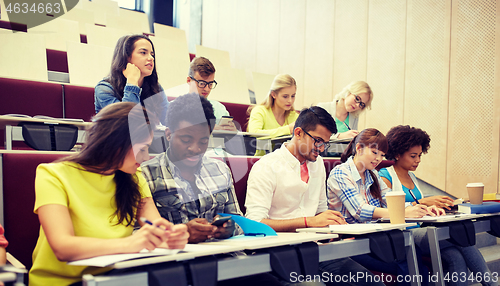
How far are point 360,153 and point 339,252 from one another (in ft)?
2.15

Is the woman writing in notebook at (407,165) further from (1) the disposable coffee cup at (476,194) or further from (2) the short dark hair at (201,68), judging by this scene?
(2) the short dark hair at (201,68)

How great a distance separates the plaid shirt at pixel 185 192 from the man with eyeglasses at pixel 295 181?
0.38ft

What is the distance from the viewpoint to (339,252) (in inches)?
33.3

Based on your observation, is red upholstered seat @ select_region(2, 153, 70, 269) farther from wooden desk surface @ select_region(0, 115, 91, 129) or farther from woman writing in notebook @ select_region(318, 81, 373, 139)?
woman writing in notebook @ select_region(318, 81, 373, 139)

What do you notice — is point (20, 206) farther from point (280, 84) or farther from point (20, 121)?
point (280, 84)

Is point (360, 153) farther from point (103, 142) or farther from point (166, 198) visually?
point (103, 142)

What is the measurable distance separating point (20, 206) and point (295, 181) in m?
0.77

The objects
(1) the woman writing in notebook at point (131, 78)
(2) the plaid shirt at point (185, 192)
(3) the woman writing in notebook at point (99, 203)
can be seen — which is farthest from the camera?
(1) the woman writing in notebook at point (131, 78)

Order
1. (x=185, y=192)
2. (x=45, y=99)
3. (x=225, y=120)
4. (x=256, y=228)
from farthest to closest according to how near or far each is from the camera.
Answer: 1. (x=45, y=99)
2. (x=225, y=120)
3. (x=185, y=192)
4. (x=256, y=228)

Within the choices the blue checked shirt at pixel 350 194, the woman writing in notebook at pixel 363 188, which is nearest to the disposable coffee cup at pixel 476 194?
the woman writing in notebook at pixel 363 188

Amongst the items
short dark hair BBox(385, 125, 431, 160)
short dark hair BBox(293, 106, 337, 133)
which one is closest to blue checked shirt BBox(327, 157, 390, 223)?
short dark hair BBox(293, 106, 337, 133)

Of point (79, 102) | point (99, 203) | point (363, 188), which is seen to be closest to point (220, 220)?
point (99, 203)

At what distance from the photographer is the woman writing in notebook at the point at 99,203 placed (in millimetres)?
639

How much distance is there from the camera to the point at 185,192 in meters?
0.99
